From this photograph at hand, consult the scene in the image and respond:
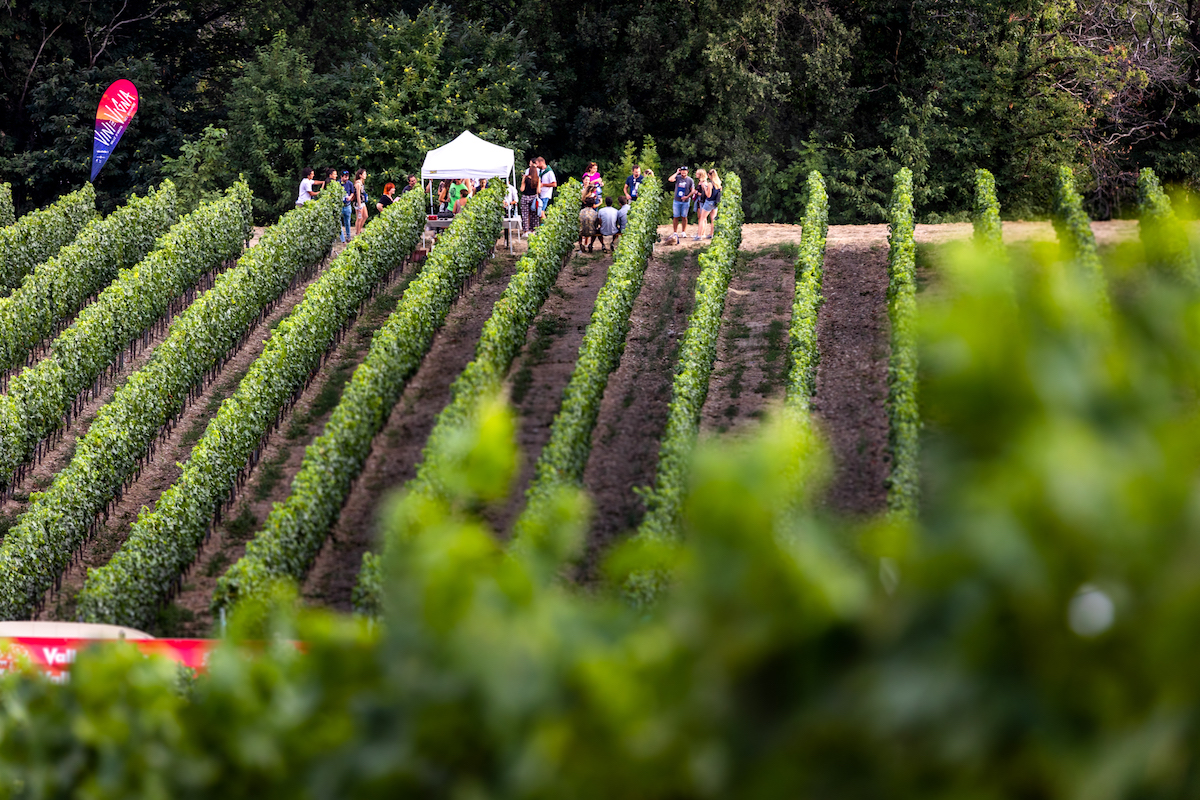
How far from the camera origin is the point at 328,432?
57.4 ft

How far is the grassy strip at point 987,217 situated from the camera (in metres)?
20.4

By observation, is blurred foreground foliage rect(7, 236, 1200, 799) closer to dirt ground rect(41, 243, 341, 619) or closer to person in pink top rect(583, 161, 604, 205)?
dirt ground rect(41, 243, 341, 619)

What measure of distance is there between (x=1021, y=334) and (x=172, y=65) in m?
41.8

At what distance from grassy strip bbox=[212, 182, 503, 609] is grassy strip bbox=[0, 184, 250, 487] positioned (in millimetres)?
4240

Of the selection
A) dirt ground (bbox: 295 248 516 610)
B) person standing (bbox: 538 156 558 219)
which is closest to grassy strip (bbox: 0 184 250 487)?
dirt ground (bbox: 295 248 516 610)

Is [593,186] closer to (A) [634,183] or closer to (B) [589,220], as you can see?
(B) [589,220]

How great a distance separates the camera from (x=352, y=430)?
17.6 metres

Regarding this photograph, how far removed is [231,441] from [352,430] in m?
1.84

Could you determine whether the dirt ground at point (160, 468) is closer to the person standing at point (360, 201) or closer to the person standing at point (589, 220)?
the person standing at point (360, 201)

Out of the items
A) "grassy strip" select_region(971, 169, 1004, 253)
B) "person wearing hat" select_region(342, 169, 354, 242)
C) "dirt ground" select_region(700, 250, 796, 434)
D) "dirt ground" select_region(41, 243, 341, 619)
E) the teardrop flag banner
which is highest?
the teardrop flag banner

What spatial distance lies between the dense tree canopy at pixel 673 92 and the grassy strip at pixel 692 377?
924 cm

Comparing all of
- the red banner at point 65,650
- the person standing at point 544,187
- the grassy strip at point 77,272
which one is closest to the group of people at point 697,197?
the person standing at point 544,187

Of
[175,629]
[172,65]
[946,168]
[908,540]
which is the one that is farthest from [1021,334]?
[172,65]

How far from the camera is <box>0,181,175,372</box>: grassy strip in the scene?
71.6 feet
